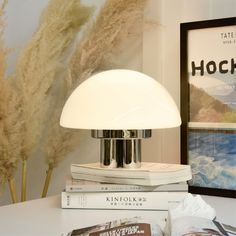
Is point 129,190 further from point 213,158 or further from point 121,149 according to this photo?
point 213,158

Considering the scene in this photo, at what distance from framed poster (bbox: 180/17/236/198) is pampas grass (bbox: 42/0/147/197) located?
0.16m

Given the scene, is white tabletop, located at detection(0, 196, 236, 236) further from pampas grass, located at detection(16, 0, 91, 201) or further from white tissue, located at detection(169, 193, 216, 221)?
pampas grass, located at detection(16, 0, 91, 201)

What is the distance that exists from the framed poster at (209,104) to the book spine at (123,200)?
0.70ft

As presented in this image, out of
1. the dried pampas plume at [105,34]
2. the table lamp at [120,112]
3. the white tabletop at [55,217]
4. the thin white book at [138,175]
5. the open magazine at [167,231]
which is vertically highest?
the dried pampas plume at [105,34]

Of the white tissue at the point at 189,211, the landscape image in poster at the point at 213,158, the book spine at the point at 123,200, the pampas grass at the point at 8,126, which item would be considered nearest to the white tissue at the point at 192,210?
the white tissue at the point at 189,211

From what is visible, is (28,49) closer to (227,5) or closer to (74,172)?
(74,172)

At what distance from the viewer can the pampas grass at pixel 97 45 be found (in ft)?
4.08

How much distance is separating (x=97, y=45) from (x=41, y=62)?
0.17 m

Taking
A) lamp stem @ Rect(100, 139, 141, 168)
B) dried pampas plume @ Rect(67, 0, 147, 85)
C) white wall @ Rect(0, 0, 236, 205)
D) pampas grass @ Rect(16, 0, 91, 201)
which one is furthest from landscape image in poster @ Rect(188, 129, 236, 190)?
pampas grass @ Rect(16, 0, 91, 201)

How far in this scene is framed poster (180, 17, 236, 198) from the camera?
3.70 feet

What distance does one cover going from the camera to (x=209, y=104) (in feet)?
3.81

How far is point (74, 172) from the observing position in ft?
3.40

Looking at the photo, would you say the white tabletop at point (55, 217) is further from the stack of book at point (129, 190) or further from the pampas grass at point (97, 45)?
the pampas grass at point (97, 45)

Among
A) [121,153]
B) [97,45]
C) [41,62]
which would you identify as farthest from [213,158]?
[41,62]
